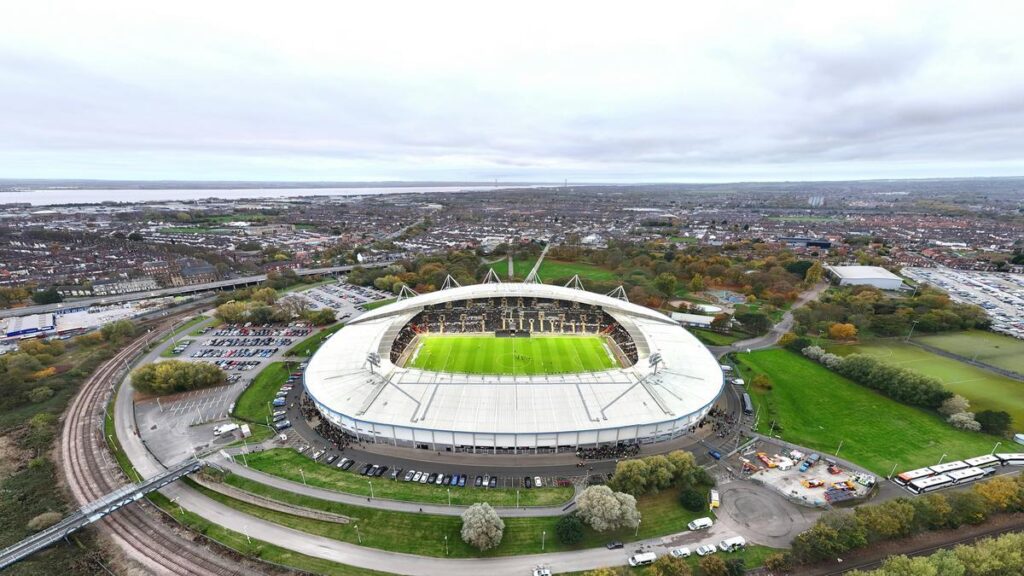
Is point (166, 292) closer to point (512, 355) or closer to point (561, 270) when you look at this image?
point (512, 355)

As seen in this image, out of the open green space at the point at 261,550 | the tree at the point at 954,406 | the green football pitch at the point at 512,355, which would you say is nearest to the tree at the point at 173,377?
the open green space at the point at 261,550

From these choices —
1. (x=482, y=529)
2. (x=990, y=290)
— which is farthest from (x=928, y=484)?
(x=990, y=290)

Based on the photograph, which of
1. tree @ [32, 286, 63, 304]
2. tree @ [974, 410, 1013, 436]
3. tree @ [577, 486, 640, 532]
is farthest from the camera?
tree @ [32, 286, 63, 304]

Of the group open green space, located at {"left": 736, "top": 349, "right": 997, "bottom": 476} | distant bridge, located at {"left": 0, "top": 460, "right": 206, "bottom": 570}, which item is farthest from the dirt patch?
open green space, located at {"left": 736, "top": 349, "right": 997, "bottom": 476}

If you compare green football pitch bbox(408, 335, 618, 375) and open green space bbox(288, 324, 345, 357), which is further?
open green space bbox(288, 324, 345, 357)

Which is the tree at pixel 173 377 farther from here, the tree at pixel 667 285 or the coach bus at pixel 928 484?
the tree at pixel 667 285

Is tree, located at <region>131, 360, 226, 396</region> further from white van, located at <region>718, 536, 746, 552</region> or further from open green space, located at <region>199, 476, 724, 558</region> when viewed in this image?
white van, located at <region>718, 536, 746, 552</region>
